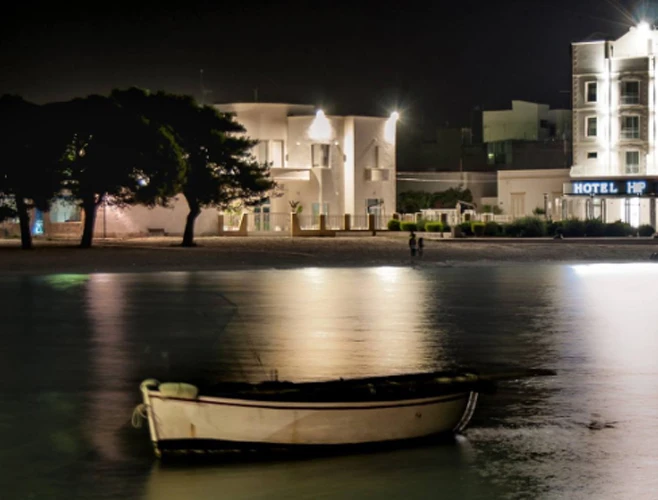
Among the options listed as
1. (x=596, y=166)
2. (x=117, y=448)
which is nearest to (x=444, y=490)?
(x=117, y=448)

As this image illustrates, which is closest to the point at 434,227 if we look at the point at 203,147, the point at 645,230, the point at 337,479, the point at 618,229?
the point at 618,229

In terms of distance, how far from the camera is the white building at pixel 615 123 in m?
74.2

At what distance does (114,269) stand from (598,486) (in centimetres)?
3458

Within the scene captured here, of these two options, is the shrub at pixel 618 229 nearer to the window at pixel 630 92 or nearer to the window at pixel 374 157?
the window at pixel 630 92

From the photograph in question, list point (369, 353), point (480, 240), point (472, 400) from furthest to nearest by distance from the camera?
1. point (480, 240)
2. point (369, 353)
3. point (472, 400)

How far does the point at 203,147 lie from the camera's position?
63500 mm

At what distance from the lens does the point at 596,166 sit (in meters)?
75.8

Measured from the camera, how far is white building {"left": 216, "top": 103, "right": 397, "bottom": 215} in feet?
263

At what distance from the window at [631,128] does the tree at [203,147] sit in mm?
24920

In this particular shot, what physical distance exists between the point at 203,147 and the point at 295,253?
12963 mm

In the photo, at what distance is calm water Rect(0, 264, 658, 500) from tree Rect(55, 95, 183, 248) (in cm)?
2114

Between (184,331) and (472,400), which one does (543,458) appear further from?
(184,331)

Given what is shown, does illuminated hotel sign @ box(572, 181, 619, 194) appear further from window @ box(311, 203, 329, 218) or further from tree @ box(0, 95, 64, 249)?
tree @ box(0, 95, 64, 249)

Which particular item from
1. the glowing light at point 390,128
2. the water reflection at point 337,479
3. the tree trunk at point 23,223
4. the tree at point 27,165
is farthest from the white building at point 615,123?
the water reflection at point 337,479
